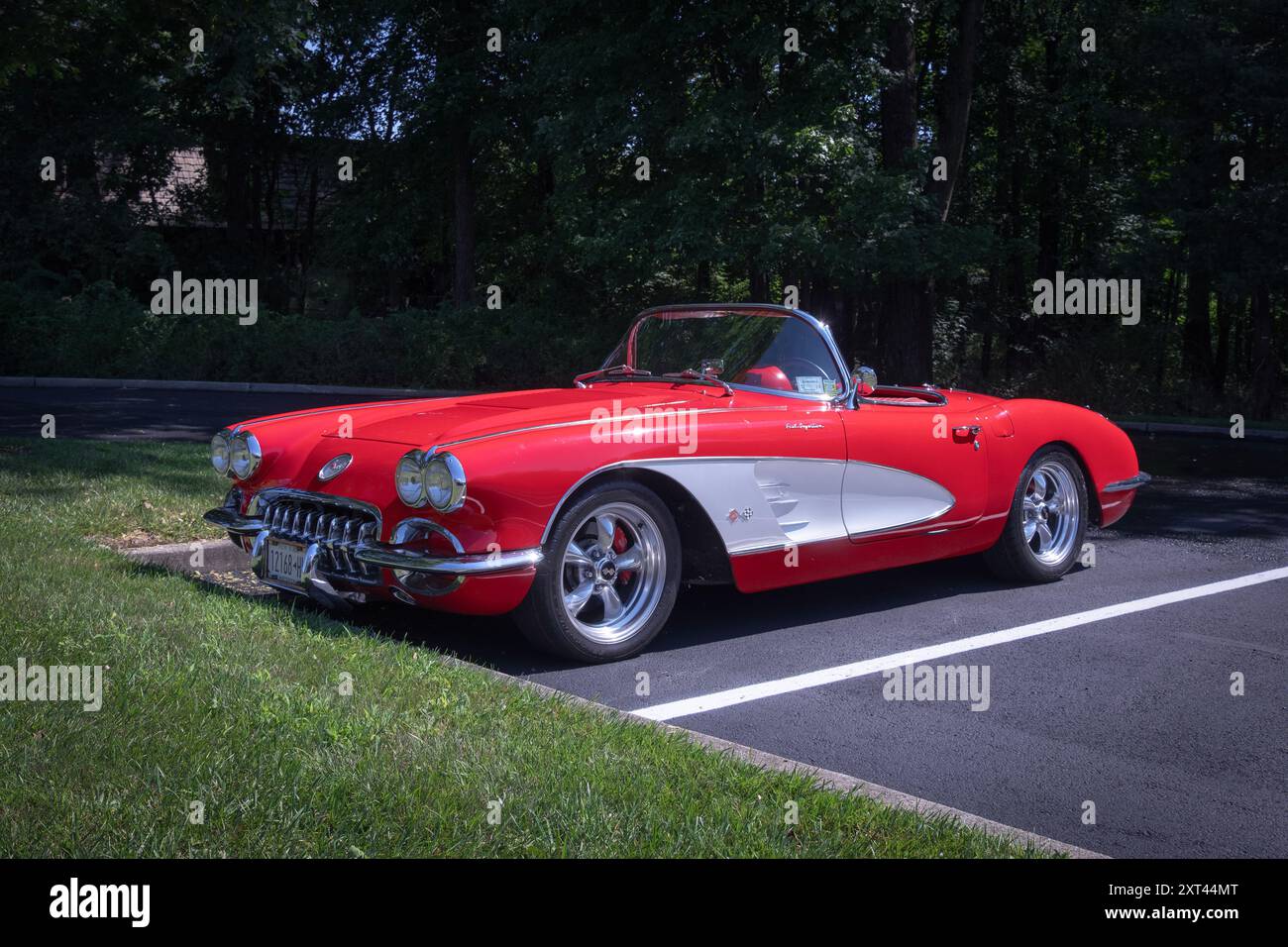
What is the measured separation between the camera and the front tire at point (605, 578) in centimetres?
523

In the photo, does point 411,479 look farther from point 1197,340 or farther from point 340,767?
point 1197,340

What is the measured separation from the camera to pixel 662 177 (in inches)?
841

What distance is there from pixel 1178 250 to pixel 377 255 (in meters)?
17.9

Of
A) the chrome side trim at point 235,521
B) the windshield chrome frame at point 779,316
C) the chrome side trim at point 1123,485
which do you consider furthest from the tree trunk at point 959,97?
the chrome side trim at point 235,521

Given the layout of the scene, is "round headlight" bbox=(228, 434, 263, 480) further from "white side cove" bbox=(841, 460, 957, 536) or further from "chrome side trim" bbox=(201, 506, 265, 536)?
"white side cove" bbox=(841, 460, 957, 536)

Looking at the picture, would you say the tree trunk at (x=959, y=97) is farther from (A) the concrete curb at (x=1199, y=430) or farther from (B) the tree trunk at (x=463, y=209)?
(B) the tree trunk at (x=463, y=209)

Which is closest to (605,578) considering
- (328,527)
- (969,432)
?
(328,527)

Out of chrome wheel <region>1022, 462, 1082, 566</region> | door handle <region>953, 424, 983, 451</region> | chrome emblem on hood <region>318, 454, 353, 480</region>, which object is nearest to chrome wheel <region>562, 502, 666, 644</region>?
chrome emblem on hood <region>318, 454, 353, 480</region>

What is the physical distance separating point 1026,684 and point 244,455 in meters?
3.70

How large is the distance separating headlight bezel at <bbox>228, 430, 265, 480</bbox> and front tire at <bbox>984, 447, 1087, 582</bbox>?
3976 millimetres

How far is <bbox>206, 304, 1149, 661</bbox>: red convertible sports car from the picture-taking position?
5105 millimetres
